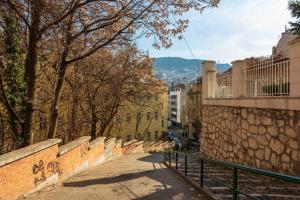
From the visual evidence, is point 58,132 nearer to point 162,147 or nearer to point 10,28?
point 10,28

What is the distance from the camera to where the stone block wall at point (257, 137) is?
845 cm

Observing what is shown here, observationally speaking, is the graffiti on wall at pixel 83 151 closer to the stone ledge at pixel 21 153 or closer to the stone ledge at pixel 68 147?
the stone ledge at pixel 68 147

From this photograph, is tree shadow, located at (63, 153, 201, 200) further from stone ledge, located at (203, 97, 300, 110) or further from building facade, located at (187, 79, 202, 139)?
building facade, located at (187, 79, 202, 139)

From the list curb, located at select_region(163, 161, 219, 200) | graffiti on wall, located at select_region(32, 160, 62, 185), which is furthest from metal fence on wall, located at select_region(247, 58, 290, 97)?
graffiti on wall, located at select_region(32, 160, 62, 185)

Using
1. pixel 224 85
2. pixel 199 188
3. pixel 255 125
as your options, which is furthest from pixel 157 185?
pixel 224 85

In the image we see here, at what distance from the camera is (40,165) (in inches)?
369

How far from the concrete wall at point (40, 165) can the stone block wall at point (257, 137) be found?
16.3ft

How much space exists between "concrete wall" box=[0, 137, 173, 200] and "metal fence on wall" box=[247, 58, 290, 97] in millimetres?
5630

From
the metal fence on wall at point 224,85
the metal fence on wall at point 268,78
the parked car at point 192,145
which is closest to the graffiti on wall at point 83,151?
the metal fence on wall at point 224,85

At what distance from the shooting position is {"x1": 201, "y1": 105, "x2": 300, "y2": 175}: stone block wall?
845 centimetres

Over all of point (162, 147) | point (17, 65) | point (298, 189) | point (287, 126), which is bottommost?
point (162, 147)

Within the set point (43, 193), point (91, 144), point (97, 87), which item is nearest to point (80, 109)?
point (97, 87)

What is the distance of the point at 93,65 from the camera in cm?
2217

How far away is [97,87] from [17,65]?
26.9ft
